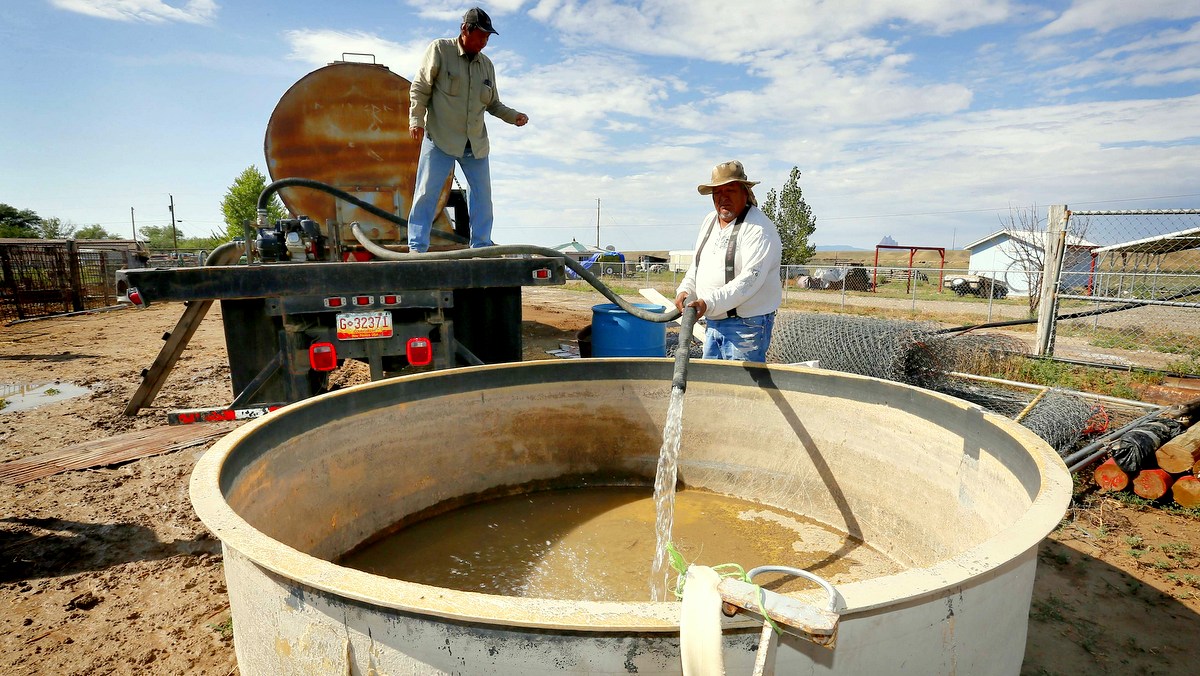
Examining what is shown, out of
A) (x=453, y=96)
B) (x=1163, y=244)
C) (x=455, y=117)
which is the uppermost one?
(x=453, y=96)

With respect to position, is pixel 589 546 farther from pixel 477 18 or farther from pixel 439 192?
pixel 477 18

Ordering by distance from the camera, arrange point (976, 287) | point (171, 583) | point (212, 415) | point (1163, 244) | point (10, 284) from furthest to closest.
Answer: point (976, 287)
point (10, 284)
point (1163, 244)
point (212, 415)
point (171, 583)

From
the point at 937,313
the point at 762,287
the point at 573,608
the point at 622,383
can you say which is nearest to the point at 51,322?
the point at 622,383

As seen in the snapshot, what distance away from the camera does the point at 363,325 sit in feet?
12.0

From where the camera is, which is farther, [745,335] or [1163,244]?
[1163,244]

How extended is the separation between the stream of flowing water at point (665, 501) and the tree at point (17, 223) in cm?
5664

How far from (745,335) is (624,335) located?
2.21m

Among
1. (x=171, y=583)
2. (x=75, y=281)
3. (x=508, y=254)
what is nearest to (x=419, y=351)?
(x=508, y=254)

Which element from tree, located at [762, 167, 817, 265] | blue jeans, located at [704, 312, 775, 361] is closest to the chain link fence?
blue jeans, located at [704, 312, 775, 361]

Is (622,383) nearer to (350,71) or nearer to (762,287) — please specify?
(762,287)

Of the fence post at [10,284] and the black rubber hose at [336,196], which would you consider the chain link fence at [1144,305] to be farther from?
the fence post at [10,284]

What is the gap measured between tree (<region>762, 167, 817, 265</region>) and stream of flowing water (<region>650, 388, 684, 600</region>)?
83.2ft

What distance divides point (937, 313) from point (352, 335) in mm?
15411

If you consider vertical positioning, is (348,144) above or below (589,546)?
above
